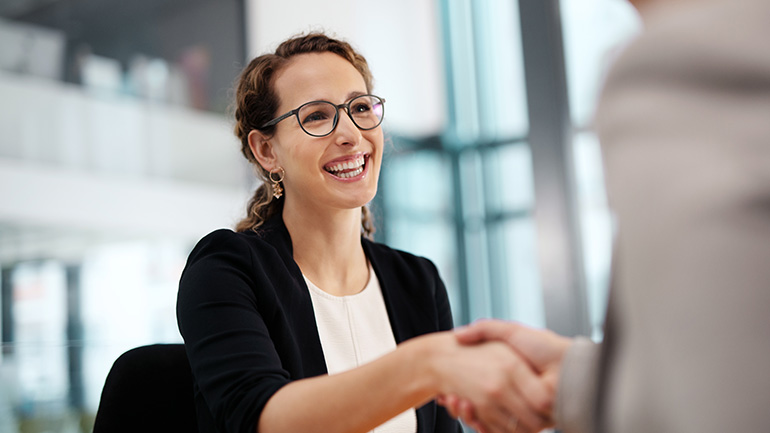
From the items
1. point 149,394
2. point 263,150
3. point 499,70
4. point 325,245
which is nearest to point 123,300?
point 263,150

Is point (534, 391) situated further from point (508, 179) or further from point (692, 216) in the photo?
point (508, 179)

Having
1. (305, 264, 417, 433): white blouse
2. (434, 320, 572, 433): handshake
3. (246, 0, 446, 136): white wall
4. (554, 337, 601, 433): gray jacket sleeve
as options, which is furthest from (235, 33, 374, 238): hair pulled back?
(246, 0, 446, 136): white wall

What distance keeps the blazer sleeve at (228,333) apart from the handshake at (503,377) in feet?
0.91

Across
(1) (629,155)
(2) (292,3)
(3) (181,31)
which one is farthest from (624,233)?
(2) (292,3)

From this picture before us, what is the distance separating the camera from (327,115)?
1578mm

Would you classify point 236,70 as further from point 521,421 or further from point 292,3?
point 521,421

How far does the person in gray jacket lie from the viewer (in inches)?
17.9

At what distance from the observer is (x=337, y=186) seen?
154cm

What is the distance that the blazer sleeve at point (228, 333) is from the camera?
1.06 m

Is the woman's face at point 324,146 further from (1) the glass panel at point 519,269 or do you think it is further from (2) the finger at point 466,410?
(1) the glass panel at point 519,269

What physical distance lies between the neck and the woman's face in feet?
0.09

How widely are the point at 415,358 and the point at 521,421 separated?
150 millimetres

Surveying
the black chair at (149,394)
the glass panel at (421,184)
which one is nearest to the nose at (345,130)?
the black chair at (149,394)

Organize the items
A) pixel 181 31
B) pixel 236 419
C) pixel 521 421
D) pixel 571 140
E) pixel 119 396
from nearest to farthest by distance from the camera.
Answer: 1. pixel 521 421
2. pixel 236 419
3. pixel 119 396
4. pixel 181 31
5. pixel 571 140
